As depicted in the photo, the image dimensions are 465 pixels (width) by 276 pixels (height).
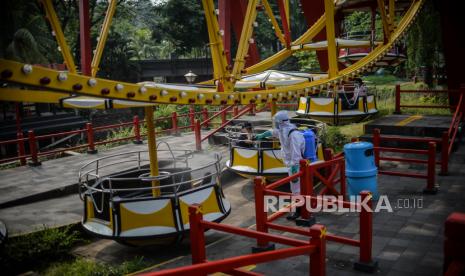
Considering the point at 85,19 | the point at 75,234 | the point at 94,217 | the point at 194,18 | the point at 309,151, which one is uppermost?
the point at 194,18

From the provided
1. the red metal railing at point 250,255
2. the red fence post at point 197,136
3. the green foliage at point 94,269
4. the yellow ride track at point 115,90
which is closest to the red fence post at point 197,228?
the red metal railing at point 250,255

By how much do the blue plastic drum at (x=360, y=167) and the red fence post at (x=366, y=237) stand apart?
2.65m

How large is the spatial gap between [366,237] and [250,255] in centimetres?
245

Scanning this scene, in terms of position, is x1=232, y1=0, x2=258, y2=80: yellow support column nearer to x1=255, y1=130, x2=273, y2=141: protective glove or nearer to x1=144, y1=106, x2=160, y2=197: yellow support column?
x1=144, y1=106, x2=160, y2=197: yellow support column

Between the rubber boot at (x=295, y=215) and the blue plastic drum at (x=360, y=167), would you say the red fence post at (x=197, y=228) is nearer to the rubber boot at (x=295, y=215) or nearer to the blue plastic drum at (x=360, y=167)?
the rubber boot at (x=295, y=215)

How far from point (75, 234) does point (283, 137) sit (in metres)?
4.34

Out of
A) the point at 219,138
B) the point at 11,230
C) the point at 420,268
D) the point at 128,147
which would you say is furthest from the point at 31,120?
the point at 420,268

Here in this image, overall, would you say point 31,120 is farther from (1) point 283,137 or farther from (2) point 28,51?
(1) point 283,137

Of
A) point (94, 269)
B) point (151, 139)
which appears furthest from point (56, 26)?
point (94, 269)

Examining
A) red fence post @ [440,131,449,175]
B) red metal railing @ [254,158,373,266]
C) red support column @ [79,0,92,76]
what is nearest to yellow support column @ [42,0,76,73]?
red support column @ [79,0,92,76]

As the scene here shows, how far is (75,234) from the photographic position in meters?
8.09

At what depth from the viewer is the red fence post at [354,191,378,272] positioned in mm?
5242

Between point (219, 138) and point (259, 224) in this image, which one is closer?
point (259, 224)

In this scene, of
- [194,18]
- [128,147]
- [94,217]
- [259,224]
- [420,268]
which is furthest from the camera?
[194,18]
